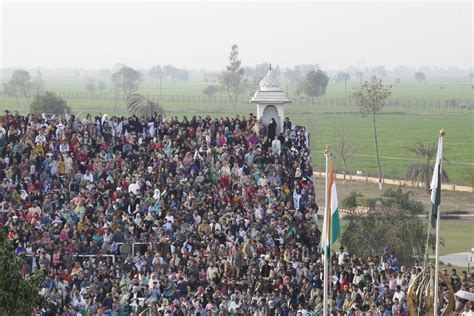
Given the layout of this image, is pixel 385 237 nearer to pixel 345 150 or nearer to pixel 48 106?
pixel 345 150

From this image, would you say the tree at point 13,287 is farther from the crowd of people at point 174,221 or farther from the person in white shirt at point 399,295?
the person in white shirt at point 399,295

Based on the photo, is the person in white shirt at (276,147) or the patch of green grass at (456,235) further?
the patch of green grass at (456,235)

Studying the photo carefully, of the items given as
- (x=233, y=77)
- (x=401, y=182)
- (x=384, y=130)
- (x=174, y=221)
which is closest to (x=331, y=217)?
(x=174, y=221)

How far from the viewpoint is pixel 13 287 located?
1812 cm

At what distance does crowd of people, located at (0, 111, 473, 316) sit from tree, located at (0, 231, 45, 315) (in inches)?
359

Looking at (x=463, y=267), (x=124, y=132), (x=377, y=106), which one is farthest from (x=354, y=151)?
(x=124, y=132)

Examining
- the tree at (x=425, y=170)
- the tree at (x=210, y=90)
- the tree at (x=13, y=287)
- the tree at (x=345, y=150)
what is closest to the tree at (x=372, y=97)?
the tree at (x=345, y=150)

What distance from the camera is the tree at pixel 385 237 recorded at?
4141 cm

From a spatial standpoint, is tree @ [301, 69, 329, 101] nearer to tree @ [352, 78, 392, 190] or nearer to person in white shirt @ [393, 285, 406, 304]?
tree @ [352, 78, 392, 190]

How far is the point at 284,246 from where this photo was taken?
101 feet

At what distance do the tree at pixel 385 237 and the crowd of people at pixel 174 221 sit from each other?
256 inches

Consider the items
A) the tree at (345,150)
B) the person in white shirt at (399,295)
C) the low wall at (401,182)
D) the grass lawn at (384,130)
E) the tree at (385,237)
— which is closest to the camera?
the person in white shirt at (399,295)

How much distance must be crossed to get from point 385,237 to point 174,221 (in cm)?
1256

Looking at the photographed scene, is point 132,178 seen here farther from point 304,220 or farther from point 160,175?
point 304,220
